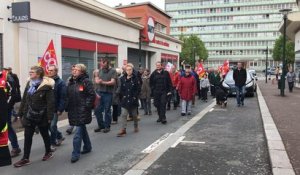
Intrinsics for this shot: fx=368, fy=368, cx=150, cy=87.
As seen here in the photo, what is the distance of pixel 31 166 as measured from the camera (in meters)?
6.09

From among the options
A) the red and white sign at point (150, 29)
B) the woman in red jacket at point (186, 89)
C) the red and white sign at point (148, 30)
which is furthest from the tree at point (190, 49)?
the woman in red jacket at point (186, 89)

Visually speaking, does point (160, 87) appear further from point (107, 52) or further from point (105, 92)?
point (107, 52)

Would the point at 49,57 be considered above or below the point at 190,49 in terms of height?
below

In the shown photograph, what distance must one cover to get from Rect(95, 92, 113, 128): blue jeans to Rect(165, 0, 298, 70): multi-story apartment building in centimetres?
9752

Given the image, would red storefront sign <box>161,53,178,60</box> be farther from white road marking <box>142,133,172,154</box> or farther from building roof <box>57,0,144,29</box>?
white road marking <box>142,133,172,154</box>

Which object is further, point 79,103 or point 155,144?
point 155,144

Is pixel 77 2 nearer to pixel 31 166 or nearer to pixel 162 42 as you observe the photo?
pixel 31 166

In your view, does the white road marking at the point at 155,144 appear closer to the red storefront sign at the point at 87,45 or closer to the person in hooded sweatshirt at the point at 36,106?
the person in hooded sweatshirt at the point at 36,106

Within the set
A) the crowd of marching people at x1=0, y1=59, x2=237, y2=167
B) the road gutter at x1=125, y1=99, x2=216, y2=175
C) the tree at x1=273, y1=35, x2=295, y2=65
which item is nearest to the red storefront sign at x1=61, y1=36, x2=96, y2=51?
the crowd of marching people at x1=0, y1=59, x2=237, y2=167

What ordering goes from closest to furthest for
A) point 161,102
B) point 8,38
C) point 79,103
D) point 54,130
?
point 79,103, point 54,130, point 161,102, point 8,38

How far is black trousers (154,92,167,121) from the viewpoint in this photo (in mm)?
10578

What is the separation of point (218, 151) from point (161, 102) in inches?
148

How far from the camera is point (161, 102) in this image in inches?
419

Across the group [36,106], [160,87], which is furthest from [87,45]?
[36,106]
